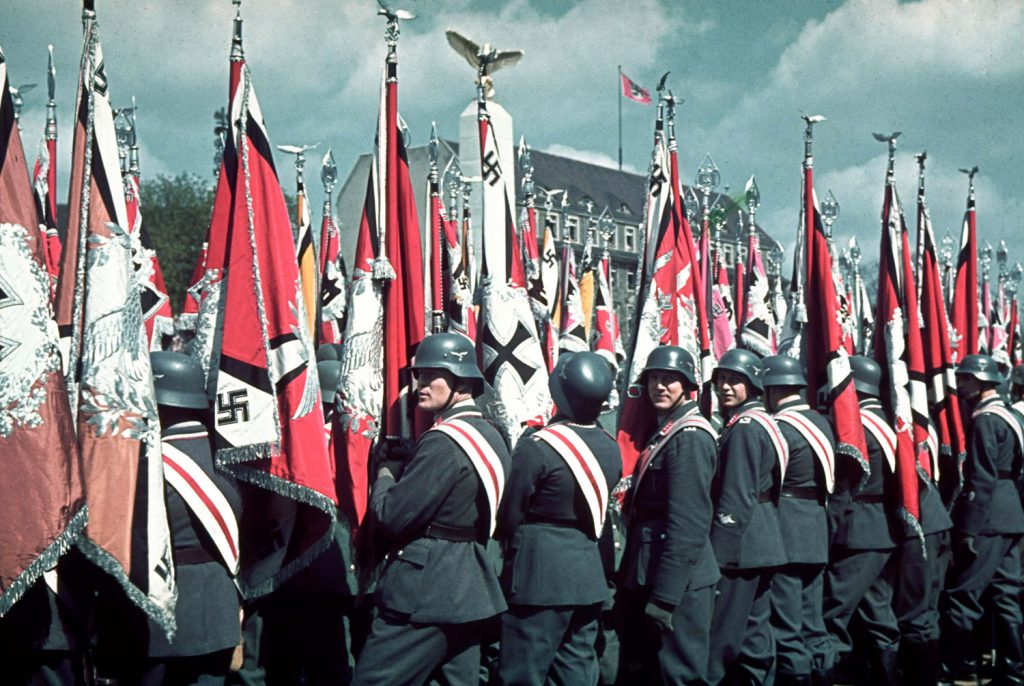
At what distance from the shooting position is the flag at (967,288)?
1180cm

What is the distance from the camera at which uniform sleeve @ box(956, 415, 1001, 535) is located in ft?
28.4

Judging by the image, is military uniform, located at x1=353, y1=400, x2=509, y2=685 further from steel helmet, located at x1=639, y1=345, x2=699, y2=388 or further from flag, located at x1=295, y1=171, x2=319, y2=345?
flag, located at x1=295, y1=171, x2=319, y2=345

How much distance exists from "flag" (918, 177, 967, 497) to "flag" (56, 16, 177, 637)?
685 cm

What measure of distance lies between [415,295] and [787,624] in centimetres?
315

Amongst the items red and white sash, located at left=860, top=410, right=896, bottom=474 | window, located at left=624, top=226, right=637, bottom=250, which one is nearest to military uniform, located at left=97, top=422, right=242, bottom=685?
red and white sash, located at left=860, top=410, right=896, bottom=474

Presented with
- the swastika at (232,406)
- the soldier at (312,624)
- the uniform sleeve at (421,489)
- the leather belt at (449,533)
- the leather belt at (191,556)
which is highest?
the swastika at (232,406)

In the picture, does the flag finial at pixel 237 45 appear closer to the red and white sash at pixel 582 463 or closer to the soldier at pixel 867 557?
the red and white sash at pixel 582 463

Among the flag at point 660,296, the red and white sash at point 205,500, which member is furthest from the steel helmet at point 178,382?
the flag at point 660,296

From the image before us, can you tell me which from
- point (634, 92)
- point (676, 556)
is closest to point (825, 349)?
point (676, 556)

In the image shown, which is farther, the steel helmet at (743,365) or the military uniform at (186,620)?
the steel helmet at (743,365)

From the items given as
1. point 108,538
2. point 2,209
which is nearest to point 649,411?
point 108,538

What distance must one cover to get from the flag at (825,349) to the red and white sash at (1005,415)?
1.28m

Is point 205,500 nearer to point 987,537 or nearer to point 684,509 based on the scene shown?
point 684,509

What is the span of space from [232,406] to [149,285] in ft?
10.7
